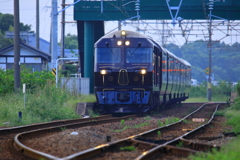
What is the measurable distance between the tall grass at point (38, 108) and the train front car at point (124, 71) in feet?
5.89

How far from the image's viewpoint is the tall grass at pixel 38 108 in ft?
47.9

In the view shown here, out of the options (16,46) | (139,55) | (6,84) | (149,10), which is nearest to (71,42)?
(149,10)

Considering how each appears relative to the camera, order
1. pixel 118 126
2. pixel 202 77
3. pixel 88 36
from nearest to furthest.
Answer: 1. pixel 118 126
2. pixel 88 36
3. pixel 202 77

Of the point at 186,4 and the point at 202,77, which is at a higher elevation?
the point at 186,4

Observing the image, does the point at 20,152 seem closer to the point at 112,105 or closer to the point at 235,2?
the point at 112,105

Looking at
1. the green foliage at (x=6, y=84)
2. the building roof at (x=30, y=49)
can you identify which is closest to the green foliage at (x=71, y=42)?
the building roof at (x=30, y=49)

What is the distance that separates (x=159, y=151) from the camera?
25.2ft

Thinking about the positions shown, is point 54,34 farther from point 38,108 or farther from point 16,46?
point 38,108

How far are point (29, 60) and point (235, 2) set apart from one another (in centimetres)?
2069

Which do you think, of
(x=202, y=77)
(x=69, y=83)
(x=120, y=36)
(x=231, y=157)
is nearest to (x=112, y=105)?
(x=120, y=36)

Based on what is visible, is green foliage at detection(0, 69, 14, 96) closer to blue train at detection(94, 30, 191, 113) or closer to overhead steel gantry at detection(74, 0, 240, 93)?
blue train at detection(94, 30, 191, 113)

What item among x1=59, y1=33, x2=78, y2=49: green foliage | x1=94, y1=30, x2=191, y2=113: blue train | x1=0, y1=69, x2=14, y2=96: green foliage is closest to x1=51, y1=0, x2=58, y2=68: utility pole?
x1=0, y1=69, x2=14, y2=96: green foliage

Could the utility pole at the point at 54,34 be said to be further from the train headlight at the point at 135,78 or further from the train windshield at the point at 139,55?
the train headlight at the point at 135,78

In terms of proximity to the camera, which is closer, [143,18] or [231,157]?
[231,157]
